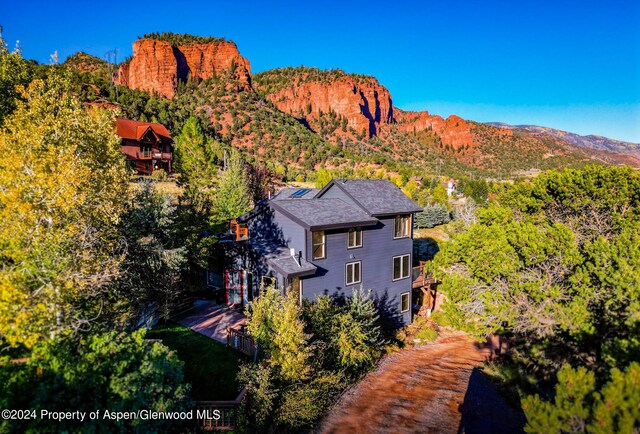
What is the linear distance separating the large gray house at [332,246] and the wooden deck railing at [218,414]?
21.6 feet

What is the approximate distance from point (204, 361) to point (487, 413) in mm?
11730

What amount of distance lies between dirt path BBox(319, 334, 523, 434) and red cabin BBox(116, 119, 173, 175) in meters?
40.3

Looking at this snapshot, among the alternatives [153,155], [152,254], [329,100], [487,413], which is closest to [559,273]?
[487,413]

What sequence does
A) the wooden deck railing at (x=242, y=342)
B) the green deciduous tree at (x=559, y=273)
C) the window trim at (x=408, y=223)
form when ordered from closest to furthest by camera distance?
1. the green deciduous tree at (x=559, y=273)
2. the wooden deck railing at (x=242, y=342)
3. the window trim at (x=408, y=223)

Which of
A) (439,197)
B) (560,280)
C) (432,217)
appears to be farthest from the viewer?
(439,197)

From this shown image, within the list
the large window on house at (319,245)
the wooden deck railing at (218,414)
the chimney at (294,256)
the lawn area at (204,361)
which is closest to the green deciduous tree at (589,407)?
the wooden deck railing at (218,414)

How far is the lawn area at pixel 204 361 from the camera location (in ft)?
42.2

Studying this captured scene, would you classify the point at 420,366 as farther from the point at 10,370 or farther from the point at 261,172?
the point at 261,172

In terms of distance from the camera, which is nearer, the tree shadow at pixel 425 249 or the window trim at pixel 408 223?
the window trim at pixel 408 223

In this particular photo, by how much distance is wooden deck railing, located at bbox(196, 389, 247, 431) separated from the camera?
10.9 metres

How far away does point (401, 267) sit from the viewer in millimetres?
23453

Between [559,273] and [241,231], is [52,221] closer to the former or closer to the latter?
[241,231]

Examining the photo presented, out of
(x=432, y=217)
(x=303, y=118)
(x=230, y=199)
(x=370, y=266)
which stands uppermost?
(x=303, y=118)

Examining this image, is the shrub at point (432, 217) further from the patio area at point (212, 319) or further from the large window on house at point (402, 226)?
the patio area at point (212, 319)
